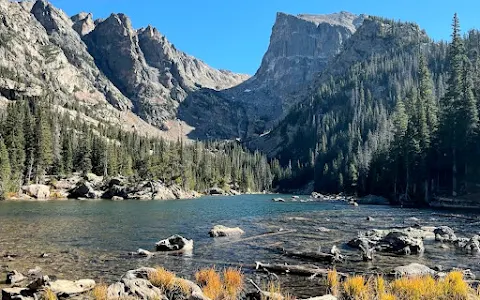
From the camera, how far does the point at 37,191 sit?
106750 mm

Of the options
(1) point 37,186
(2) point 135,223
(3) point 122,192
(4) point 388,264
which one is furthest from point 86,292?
(3) point 122,192

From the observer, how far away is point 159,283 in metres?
17.2

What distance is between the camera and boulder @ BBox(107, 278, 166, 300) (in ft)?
49.1

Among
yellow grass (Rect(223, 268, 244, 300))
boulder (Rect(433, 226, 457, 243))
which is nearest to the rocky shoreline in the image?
boulder (Rect(433, 226, 457, 243))

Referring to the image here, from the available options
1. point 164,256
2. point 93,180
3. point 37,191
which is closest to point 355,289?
point 164,256

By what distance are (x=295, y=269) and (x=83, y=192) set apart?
10687 cm

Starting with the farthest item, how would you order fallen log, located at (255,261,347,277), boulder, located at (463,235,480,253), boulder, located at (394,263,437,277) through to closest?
boulder, located at (463,235,480,253)
fallen log, located at (255,261,347,277)
boulder, located at (394,263,437,277)

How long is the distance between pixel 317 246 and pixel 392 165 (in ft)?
268

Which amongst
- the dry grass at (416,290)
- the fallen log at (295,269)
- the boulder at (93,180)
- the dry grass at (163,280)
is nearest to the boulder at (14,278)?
the dry grass at (163,280)

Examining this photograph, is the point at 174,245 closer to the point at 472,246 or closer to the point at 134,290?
the point at 134,290

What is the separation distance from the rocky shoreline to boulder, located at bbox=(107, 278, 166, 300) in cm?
9855

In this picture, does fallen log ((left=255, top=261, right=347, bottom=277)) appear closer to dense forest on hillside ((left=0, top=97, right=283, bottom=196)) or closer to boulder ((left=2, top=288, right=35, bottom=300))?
boulder ((left=2, top=288, right=35, bottom=300))

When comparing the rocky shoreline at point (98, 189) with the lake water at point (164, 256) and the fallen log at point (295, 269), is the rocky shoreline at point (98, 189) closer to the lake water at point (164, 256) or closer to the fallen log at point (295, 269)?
the lake water at point (164, 256)

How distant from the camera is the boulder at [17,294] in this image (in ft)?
55.4
